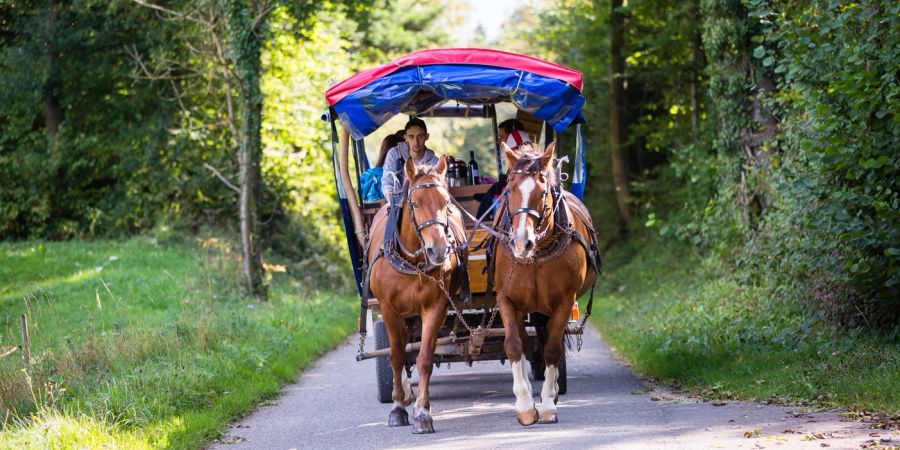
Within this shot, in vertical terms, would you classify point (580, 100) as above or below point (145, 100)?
below

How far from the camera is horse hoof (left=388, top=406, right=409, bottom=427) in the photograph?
883cm

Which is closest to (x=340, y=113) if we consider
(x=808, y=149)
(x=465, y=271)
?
(x=465, y=271)

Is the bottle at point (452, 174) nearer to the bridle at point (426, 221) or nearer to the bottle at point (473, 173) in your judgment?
the bottle at point (473, 173)

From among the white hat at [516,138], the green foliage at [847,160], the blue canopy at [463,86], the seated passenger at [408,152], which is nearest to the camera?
the green foliage at [847,160]

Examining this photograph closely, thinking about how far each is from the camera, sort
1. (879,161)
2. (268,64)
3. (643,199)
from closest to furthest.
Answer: (879,161) < (268,64) < (643,199)

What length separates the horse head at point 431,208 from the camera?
26.3 ft

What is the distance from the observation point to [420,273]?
845cm

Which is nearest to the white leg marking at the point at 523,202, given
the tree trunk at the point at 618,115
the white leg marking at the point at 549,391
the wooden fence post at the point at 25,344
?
the white leg marking at the point at 549,391

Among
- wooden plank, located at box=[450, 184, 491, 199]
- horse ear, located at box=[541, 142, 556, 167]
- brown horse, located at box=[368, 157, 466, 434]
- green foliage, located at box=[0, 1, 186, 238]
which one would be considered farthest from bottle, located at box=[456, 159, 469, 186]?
green foliage, located at box=[0, 1, 186, 238]

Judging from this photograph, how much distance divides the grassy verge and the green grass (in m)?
4.40

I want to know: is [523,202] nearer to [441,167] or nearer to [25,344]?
[441,167]

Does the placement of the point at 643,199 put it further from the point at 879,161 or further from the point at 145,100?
the point at 879,161

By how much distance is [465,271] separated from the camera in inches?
351

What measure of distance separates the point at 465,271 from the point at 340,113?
2.24 meters
